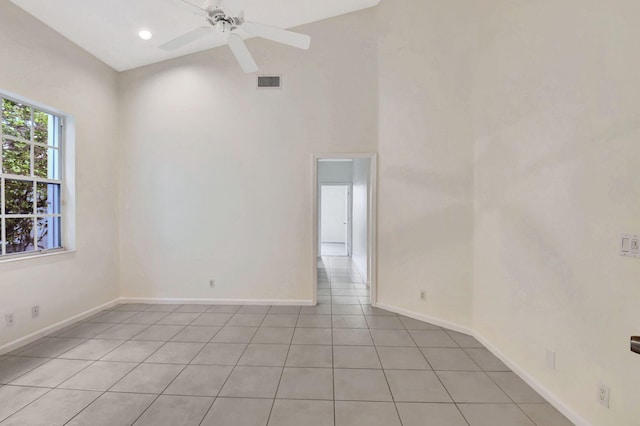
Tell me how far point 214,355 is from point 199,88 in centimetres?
336

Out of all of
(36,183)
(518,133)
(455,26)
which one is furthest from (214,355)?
(455,26)

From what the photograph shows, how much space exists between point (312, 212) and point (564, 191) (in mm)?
2553

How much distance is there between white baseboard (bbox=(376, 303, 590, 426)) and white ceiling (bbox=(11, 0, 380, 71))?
3896mm

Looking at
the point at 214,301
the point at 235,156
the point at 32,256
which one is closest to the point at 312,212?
the point at 235,156

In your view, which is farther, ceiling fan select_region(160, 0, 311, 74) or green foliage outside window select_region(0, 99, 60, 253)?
green foliage outside window select_region(0, 99, 60, 253)

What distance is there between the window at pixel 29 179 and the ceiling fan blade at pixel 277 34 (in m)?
2.59

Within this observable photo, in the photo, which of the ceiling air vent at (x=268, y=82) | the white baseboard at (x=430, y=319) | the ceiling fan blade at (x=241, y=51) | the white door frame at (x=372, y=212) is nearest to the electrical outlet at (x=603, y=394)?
the white baseboard at (x=430, y=319)

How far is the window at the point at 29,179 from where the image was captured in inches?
104

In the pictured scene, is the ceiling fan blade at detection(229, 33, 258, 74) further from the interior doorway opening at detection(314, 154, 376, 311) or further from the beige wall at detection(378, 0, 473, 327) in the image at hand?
the beige wall at detection(378, 0, 473, 327)

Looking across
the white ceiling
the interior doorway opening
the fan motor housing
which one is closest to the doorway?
the interior doorway opening

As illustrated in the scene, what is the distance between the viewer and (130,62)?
12.0ft

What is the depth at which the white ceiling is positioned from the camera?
272cm

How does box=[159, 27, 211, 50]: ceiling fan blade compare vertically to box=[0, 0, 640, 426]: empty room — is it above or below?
above

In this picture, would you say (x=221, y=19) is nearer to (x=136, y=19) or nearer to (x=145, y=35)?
(x=136, y=19)
